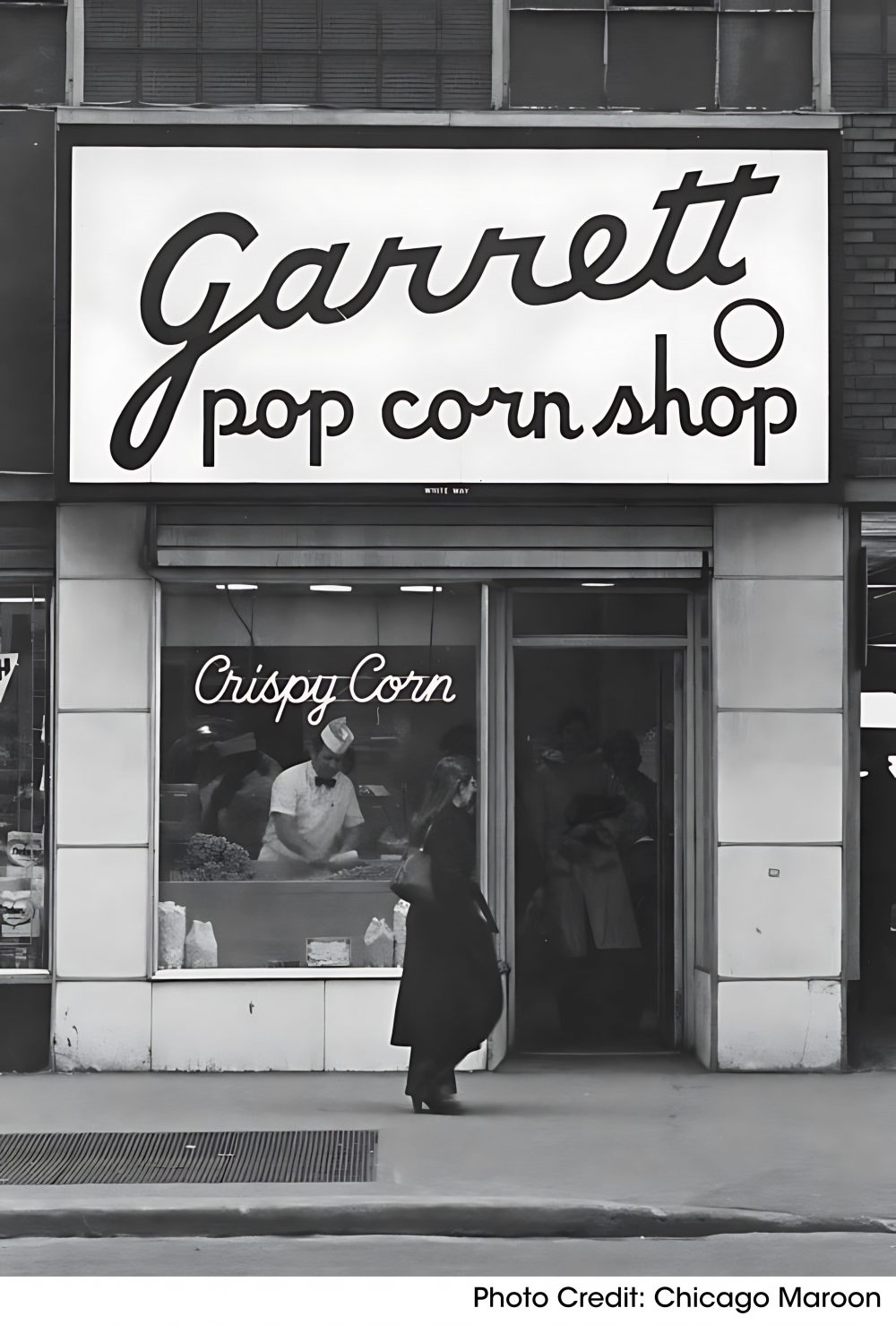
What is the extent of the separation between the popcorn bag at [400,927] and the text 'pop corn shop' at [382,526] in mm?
37

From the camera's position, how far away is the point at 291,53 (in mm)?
11234

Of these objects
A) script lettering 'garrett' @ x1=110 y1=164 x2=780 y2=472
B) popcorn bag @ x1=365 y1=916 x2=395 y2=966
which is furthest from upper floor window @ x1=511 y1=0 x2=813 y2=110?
popcorn bag @ x1=365 y1=916 x2=395 y2=966

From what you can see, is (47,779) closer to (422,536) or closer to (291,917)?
(291,917)

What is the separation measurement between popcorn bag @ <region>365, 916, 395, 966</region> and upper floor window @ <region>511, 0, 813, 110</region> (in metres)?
5.50

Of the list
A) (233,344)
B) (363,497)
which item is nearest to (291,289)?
(233,344)

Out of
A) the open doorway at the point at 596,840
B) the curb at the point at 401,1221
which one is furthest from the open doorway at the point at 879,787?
the curb at the point at 401,1221

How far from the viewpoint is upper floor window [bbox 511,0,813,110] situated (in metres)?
11.2

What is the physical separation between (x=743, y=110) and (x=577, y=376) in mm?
2136

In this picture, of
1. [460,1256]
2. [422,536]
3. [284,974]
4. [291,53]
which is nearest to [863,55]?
[291,53]

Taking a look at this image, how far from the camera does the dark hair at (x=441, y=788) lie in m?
10.4

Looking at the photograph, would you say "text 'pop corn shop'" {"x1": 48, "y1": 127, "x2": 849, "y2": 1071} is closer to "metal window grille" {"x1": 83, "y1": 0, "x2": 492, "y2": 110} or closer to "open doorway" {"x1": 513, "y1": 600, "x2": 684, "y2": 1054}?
"open doorway" {"x1": 513, "y1": 600, "x2": 684, "y2": 1054}

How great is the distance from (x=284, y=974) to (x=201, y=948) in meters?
0.60
